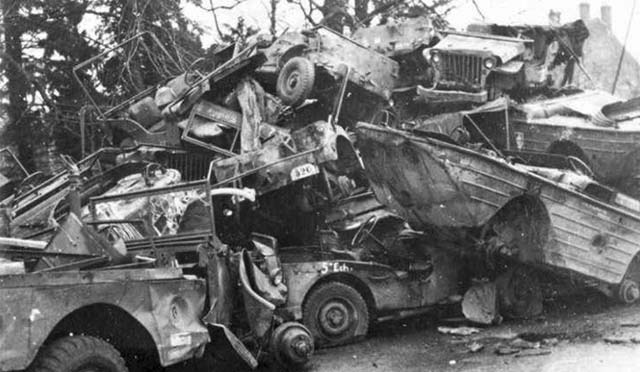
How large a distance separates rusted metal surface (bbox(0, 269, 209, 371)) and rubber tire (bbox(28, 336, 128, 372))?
19cm

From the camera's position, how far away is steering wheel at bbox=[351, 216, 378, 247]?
10633mm

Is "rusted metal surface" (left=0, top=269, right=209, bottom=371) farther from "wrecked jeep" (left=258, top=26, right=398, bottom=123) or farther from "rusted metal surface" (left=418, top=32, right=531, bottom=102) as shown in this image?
"rusted metal surface" (left=418, top=32, right=531, bottom=102)

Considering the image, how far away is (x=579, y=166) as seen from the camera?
10984mm

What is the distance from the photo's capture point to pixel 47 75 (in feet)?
54.9

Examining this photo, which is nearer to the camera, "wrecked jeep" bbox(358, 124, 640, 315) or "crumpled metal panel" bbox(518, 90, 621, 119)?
"wrecked jeep" bbox(358, 124, 640, 315)

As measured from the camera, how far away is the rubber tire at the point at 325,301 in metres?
9.19

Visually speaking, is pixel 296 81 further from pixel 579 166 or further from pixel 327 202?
pixel 579 166

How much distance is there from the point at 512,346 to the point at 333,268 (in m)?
2.25

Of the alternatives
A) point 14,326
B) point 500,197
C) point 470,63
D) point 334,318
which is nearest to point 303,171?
point 334,318

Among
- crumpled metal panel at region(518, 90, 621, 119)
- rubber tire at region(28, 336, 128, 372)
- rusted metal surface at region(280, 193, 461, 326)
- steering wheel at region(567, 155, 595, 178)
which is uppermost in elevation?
crumpled metal panel at region(518, 90, 621, 119)

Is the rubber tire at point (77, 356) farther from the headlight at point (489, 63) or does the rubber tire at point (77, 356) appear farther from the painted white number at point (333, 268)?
the headlight at point (489, 63)

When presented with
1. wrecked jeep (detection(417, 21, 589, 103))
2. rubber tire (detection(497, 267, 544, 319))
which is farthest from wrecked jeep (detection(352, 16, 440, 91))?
rubber tire (detection(497, 267, 544, 319))

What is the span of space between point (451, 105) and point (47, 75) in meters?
9.32

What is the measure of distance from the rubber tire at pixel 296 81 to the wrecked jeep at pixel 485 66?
1940 millimetres
